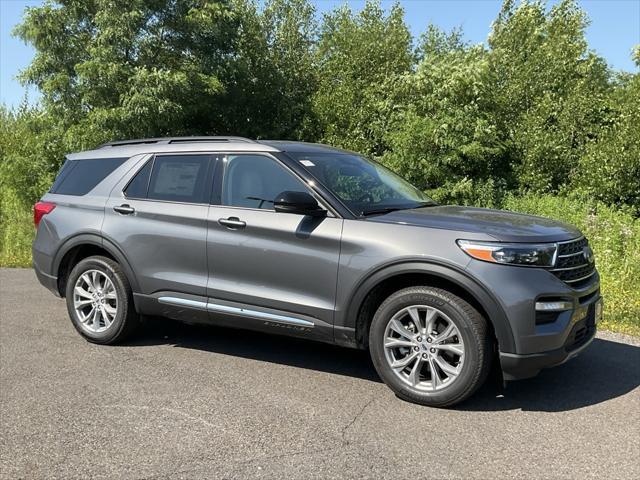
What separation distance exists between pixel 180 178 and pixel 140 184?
1.55 feet

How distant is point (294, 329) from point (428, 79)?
11.7 metres

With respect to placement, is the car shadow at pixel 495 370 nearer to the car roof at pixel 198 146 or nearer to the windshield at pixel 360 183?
the windshield at pixel 360 183

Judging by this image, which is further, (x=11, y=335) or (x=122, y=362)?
(x=11, y=335)

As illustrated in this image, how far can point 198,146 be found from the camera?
5172 millimetres

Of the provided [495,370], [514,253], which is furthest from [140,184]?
[495,370]

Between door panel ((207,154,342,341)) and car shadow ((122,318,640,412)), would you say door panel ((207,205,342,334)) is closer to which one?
door panel ((207,154,342,341))

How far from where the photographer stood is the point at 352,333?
13.9ft

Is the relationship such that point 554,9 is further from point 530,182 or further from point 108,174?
point 108,174

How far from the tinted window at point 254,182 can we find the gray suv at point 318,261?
1 centimetres

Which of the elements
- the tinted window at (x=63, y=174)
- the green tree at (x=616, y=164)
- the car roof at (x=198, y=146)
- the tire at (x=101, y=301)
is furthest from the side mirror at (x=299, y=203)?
the green tree at (x=616, y=164)

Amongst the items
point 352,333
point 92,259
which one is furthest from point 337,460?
point 92,259

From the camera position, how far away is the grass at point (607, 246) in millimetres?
6547

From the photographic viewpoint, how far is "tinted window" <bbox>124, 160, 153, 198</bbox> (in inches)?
211

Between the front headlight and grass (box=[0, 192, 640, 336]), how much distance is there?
274cm
